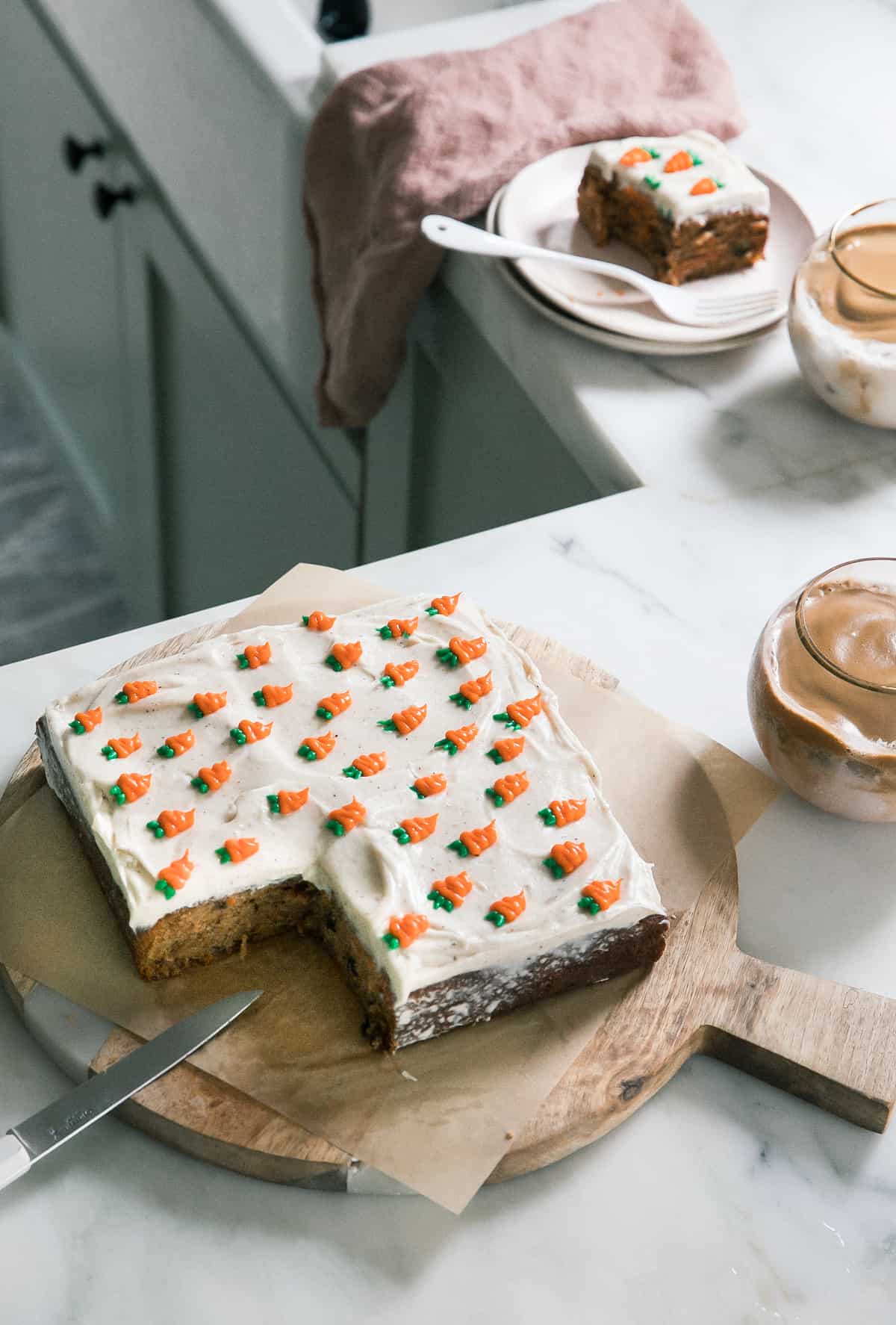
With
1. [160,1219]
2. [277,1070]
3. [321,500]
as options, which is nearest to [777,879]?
[277,1070]

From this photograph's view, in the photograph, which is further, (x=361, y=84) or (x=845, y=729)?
(x=361, y=84)

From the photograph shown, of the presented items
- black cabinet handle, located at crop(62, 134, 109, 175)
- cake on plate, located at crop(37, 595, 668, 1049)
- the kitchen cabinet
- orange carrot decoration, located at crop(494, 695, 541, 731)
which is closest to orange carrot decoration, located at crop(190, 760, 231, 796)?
cake on plate, located at crop(37, 595, 668, 1049)

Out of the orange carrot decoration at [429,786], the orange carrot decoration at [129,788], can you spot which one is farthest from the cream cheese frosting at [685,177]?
the orange carrot decoration at [129,788]

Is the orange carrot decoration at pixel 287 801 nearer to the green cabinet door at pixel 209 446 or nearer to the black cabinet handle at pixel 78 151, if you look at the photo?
the green cabinet door at pixel 209 446

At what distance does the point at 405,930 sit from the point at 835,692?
0.38 metres

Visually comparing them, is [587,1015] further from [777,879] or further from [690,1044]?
[777,879]

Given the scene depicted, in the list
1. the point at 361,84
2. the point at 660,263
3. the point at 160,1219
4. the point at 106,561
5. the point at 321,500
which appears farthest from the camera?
the point at 106,561

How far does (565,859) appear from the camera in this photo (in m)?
1.00

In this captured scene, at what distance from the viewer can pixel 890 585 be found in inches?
44.8

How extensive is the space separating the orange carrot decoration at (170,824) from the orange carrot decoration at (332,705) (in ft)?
0.45

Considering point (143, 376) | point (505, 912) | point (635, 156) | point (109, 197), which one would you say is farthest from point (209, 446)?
point (505, 912)

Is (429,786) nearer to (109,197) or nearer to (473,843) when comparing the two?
(473,843)

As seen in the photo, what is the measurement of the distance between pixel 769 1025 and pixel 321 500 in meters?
1.37

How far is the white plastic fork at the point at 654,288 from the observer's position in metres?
1.48
